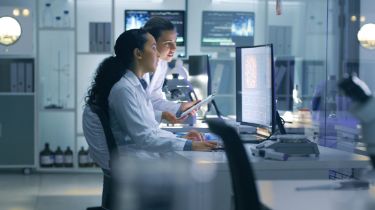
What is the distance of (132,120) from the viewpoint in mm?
3771

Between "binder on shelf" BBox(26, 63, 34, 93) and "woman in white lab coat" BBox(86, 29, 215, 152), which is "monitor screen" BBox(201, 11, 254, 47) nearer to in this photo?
"binder on shelf" BBox(26, 63, 34, 93)

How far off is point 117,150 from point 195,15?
5.53 m

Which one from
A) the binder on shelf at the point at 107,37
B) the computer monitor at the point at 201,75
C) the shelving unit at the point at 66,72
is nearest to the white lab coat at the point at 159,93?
the computer monitor at the point at 201,75

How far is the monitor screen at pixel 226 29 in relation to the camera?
356 inches

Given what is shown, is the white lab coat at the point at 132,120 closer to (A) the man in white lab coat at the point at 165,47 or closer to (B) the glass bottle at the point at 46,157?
(A) the man in white lab coat at the point at 165,47

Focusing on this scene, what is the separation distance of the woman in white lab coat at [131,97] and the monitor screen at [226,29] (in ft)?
16.4

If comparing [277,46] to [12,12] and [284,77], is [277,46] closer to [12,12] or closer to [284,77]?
[284,77]

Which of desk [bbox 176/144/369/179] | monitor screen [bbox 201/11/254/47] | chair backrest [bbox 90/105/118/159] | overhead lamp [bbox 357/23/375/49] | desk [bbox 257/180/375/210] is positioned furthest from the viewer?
monitor screen [bbox 201/11/254/47]

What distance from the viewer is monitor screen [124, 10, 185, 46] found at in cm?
866

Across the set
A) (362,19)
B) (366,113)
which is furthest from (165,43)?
(366,113)

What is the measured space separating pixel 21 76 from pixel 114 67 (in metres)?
4.53

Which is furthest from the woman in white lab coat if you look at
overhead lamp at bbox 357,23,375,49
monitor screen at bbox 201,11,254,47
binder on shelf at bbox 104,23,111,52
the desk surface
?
monitor screen at bbox 201,11,254,47

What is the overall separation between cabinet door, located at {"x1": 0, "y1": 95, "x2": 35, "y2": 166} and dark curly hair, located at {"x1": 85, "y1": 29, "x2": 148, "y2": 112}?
14.5 ft

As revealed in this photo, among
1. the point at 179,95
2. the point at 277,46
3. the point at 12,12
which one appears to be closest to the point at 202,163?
the point at 179,95
